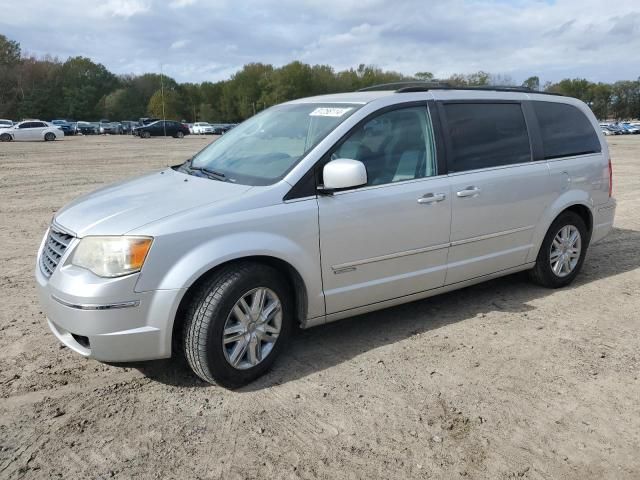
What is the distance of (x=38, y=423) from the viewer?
3.12 m

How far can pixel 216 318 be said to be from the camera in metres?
3.29

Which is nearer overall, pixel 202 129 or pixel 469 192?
pixel 469 192

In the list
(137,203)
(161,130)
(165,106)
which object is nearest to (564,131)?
(137,203)

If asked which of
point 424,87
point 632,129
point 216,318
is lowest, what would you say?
point 632,129

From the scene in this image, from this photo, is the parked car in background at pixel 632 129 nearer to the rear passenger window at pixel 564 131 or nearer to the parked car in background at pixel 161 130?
the parked car in background at pixel 161 130

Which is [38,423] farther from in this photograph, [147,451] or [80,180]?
[80,180]

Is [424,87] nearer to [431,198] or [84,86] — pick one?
[431,198]

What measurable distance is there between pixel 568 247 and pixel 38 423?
468 cm

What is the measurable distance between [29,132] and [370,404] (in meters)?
42.3

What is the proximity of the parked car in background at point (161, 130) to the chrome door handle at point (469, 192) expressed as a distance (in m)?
48.6

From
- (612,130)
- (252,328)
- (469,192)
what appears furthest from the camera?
(612,130)

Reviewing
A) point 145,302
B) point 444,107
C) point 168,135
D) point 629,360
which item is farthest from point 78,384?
point 168,135

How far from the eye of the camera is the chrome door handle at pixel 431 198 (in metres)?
4.14

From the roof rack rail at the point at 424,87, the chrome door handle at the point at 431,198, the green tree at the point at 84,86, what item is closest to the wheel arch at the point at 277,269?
the chrome door handle at the point at 431,198
